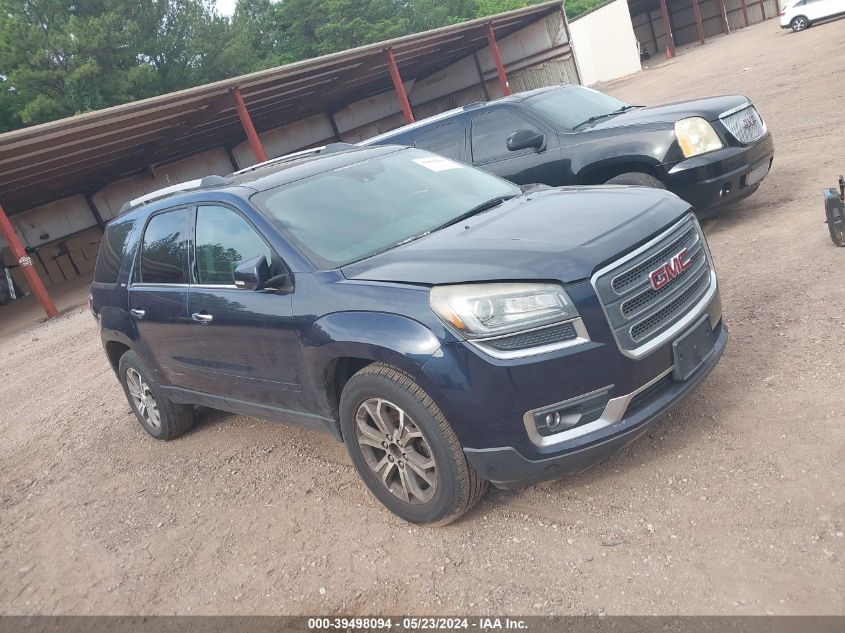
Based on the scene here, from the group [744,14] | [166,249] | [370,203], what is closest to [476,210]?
[370,203]

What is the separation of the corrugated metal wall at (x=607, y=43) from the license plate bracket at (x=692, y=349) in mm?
32406

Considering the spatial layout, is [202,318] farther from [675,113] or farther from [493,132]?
[675,113]

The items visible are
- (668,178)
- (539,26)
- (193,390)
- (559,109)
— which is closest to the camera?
(193,390)

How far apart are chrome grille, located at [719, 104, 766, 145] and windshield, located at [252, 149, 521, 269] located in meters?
3.03

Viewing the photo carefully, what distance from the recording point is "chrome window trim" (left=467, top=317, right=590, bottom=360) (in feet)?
9.81

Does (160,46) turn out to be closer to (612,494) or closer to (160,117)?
(160,117)

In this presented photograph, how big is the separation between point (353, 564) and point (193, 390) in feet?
6.68

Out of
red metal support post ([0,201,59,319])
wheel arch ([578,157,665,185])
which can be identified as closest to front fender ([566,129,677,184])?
wheel arch ([578,157,665,185])

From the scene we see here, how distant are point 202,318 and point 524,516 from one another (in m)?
2.29

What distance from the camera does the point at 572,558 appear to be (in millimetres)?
3020

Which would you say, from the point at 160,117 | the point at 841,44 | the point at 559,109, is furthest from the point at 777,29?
the point at 559,109

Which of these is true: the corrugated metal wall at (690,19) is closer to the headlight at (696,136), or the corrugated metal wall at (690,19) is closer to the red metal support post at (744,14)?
the red metal support post at (744,14)

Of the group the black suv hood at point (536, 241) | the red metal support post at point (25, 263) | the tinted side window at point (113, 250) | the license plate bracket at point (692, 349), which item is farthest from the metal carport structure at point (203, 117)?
the license plate bracket at point (692, 349)

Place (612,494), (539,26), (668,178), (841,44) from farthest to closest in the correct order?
1. (539,26)
2. (841,44)
3. (668,178)
4. (612,494)
